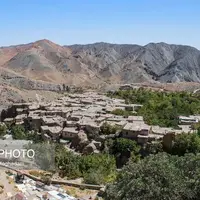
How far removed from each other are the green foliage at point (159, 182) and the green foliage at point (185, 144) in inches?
500

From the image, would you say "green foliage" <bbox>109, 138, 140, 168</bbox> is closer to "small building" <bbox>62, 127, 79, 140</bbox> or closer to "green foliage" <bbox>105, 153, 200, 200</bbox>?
"small building" <bbox>62, 127, 79, 140</bbox>

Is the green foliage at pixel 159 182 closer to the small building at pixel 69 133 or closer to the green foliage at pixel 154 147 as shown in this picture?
the green foliage at pixel 154 147

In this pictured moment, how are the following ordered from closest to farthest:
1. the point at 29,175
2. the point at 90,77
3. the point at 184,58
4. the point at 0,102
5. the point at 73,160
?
the point at 29,175
the point at 73,160
the point at 0,102
the point at 90,77
the point at 184,58

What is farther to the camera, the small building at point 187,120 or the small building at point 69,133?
the small building at point 187,120

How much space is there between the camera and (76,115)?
111ft

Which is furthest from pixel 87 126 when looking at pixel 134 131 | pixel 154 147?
pixel 154 147

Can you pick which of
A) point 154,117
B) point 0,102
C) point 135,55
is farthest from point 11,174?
point 135,55

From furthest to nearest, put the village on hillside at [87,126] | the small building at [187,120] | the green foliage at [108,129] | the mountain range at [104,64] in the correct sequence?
the mountain range at [104,64] < the small building at [187,120] < the green foliage at [108,129] < the village on hillside at [87,126]

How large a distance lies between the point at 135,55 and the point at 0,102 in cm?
7214

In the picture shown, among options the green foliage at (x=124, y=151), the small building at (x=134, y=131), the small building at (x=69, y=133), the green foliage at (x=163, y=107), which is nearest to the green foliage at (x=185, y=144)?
the small building at (x=134, y=131)

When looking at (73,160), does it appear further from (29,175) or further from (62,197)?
(62,197)

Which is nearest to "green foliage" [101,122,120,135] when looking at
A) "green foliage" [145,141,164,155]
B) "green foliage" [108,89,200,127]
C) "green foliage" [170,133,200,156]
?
"green foliage" [145,141,164,155]

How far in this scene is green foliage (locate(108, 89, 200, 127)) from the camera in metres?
33.5

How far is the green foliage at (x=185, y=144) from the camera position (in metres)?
24.6
